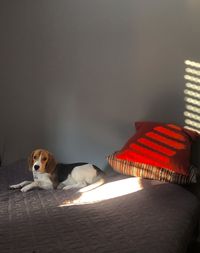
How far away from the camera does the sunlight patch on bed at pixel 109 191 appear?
6.09 feet

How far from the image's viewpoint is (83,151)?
2.83m

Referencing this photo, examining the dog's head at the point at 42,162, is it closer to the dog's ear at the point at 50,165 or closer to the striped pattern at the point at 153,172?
the dog's ear at the point at 50,165

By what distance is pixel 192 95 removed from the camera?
2344mm

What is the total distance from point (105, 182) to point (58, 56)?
1.24 meters

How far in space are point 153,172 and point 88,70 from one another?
1.08 m

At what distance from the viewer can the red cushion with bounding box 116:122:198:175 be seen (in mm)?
2070

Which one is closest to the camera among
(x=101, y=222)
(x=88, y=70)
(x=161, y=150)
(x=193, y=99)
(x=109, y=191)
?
(x=101, y=222)

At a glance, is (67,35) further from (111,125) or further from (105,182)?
(105,182)

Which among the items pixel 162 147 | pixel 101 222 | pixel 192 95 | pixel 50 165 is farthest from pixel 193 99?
pixel 101 222

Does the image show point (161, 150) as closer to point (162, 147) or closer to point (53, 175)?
point (162, 147)

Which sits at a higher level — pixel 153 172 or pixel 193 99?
pixel 193 99

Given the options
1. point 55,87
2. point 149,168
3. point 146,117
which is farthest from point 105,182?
point 55,87

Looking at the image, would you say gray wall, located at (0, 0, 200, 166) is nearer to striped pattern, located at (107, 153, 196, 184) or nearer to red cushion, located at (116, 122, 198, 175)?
red cushion, located at (116, 122, 198, 175)

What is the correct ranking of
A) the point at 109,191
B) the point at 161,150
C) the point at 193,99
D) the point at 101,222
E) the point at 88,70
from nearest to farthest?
the point at 101,222 < the point at 109,191 < the point at 161,150 < the point at 193,99 < the point at 88,70
